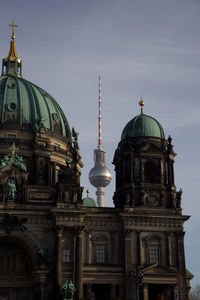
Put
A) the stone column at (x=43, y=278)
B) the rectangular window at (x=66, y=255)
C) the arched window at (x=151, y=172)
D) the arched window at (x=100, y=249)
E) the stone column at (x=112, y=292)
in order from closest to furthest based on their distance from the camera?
1. the stone column at (x=43, y=278)
2. the stone column at (x=112, y=292)
3. the rectangular window at (x=66, y=255)
4. the arched window at (x=100, y=249)
5. the arched window at (x=151, y=172)

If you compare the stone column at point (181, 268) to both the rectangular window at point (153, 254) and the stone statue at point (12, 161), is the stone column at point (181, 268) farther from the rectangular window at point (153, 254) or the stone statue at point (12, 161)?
the stone statue at point (12, 161)

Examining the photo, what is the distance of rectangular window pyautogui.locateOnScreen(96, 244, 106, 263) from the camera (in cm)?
5450

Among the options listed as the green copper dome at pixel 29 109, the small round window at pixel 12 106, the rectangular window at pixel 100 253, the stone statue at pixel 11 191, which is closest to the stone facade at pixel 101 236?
the rectangular window at pixel 100 253

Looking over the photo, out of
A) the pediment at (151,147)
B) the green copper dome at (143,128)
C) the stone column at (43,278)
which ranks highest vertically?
the green copper dome at (143,128)

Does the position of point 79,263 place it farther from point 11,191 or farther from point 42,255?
point 11,191

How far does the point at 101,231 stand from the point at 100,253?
90.6 inches

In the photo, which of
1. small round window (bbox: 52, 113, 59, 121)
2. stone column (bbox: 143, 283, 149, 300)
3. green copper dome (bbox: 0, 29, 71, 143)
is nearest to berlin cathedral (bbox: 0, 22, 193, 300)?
stone column (bbox: 143, 283, 149, 300)

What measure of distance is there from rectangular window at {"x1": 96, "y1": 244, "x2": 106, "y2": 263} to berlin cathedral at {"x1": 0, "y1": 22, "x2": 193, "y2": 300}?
0.10m

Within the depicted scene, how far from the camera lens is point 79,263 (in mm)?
52281

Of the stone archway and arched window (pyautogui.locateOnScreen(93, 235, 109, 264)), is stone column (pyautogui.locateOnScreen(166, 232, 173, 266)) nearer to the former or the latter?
arched window (pyautogui.locateOnScreen(93, 235, 109, 264))

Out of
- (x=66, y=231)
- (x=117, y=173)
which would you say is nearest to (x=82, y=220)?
(x=66, y=231)

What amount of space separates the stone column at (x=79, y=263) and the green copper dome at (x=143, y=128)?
13478 millimetres

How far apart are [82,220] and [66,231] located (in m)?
2.02

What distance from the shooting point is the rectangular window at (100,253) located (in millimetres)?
54500
